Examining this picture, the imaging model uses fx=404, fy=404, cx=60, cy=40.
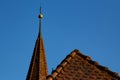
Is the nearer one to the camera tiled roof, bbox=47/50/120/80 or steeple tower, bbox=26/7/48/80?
tiled roof, bbox=47/50/120/80

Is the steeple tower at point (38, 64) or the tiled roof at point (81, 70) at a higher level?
the steeple tower at point (38, 64)

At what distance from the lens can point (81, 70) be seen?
37.7ft

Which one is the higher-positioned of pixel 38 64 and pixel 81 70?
pixel 38 64

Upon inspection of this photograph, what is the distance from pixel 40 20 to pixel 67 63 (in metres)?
16.1

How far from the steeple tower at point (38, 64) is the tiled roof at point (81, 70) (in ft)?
32.3

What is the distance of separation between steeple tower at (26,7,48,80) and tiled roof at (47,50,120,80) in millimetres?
9857

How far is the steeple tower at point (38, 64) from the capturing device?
22.2m

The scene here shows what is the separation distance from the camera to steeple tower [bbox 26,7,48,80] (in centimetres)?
2217

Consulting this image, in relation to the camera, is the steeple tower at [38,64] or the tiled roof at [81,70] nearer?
the tiled roof at [81,70]

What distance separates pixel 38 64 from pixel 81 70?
12468 mm

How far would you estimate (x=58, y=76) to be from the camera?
11.2 m

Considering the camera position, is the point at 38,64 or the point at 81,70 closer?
the point at 81,70

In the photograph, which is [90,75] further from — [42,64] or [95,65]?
[42,64]

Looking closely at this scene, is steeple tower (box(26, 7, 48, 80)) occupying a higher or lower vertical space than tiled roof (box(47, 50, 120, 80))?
Answer: higher
